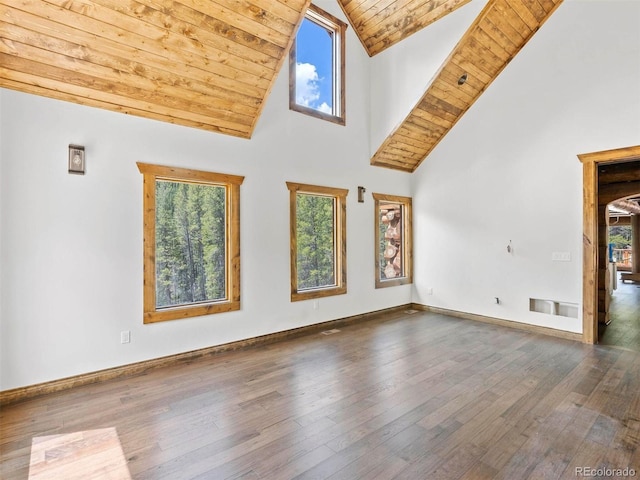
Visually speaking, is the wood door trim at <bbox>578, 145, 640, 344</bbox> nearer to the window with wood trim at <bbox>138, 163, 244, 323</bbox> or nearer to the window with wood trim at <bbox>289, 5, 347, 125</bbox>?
the window with wood trim at <bbox>289, 5, 347, 125</bbox>

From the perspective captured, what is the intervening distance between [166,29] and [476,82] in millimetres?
4543

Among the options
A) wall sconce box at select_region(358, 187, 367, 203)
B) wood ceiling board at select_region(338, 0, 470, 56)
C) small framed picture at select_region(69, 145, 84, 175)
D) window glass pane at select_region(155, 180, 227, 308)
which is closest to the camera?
small framed picture at select_region(69, 145, 84, 175)

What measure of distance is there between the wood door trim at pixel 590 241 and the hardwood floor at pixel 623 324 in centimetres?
33

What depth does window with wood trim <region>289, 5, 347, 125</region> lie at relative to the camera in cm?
508

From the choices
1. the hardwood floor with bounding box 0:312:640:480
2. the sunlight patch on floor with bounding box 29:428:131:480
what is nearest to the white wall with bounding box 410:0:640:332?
the hardwood floor with bounding box 0:312:640:480

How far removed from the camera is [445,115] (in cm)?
575

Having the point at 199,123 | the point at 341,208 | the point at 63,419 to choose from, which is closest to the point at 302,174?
the point at 341,208

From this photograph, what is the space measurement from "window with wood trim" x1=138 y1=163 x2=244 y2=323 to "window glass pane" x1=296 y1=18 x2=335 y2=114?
75.8 inches

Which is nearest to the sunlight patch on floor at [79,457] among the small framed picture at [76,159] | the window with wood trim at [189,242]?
the window with wood trim at [189,242]

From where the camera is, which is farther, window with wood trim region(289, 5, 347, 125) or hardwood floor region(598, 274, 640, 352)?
window with wood trim region(289, 5, 347, 125)

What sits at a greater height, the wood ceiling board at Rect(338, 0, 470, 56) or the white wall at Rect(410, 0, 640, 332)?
the wood ceiling board at Rect(338, 0, 470, 56)

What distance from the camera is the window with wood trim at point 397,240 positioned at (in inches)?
260

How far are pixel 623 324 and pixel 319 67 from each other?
6407mm

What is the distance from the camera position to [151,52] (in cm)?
322
